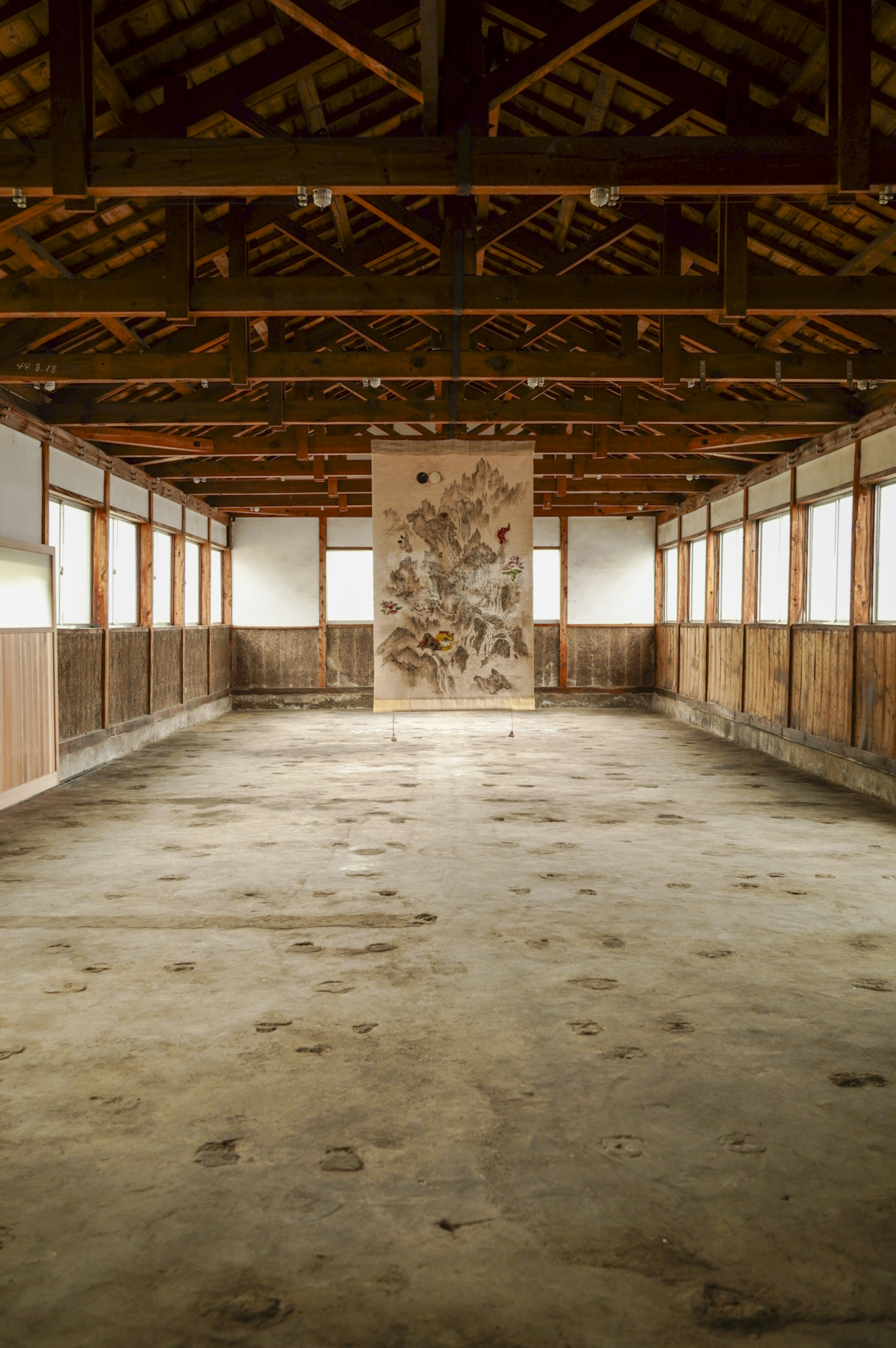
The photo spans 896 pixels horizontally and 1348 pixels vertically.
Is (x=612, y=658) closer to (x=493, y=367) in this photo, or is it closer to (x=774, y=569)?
(x=774, y=569)

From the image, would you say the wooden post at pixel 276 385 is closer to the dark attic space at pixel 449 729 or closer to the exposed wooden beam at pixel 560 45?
the dark attic space at pixel 449 729

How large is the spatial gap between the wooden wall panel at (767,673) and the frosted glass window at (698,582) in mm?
2597

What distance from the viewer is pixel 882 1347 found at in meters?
1.90

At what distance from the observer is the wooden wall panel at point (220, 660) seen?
16.5 metres

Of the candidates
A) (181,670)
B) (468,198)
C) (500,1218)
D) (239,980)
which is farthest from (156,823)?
(181,670)

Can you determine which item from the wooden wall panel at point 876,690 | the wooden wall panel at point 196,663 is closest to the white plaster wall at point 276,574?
the wooden wall panel at point 196,663

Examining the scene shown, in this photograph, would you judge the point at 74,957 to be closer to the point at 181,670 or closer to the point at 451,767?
the point at 451,767

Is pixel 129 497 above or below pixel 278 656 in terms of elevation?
above

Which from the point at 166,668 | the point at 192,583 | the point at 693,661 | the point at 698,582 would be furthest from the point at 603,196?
the point at 192,583

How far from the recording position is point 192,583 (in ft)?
52.7

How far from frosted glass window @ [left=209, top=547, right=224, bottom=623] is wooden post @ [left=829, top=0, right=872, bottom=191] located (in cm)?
1388

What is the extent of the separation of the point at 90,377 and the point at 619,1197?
23.3 ft

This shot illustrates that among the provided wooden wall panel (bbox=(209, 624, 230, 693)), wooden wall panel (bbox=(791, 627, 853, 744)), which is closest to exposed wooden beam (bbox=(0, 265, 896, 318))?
wooden wall panel (bbox=(791, 627, 853, 744))

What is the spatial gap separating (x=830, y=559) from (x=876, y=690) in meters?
2.04
